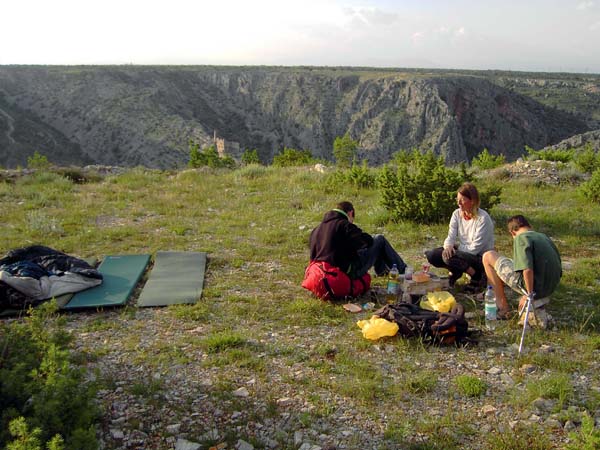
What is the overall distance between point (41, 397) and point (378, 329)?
112 inches

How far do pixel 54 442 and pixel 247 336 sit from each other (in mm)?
2529

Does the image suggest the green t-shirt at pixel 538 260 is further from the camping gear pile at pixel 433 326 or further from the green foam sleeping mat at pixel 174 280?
the green foam sleeping mat at pixel 174 280

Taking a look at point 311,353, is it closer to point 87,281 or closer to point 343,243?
point 343,243

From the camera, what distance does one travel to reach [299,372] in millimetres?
4066

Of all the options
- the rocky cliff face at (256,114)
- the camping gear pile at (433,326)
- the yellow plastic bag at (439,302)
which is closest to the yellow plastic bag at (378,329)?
the camping gear pile at (433,326)

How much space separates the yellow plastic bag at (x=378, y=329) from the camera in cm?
451

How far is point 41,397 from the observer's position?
2.61 m


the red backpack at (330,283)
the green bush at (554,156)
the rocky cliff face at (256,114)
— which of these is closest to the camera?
the red backpack at (330,283)

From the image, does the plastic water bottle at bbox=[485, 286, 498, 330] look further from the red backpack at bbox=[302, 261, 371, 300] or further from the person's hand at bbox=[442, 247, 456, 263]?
the red backpack at bbox=[302, 261, 371, 300]

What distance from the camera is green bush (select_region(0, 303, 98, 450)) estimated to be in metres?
2.48

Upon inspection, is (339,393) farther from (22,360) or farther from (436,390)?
(22,360)

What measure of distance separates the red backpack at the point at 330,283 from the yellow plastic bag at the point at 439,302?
743 mm

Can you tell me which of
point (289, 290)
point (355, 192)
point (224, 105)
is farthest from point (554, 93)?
point (289, 290)

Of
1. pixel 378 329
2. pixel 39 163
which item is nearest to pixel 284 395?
pixel 378 329
